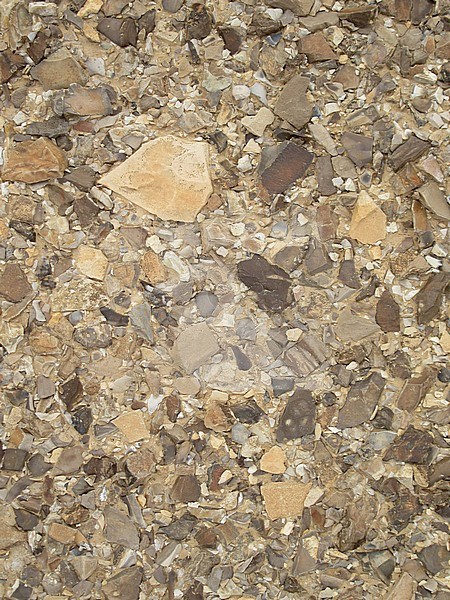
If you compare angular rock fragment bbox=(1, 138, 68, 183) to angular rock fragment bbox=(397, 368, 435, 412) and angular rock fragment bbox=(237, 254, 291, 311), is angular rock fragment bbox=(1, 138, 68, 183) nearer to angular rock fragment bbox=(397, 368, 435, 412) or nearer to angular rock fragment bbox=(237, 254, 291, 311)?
angular rock fragment bbox=(237, 254, 291, 311)

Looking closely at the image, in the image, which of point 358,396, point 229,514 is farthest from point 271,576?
point 358,396

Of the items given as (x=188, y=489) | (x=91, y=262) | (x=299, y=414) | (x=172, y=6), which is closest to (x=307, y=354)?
(x=299, y=414)

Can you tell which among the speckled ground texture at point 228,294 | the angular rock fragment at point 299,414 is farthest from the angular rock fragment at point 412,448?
the angular rock fragment at point 299,414

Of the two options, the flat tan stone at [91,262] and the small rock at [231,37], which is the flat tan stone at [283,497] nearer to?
the flat tan stone at [91,262]

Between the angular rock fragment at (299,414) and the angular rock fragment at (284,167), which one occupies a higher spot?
the angular rock fragment at (284,167)

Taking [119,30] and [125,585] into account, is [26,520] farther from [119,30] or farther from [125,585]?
[119,30]

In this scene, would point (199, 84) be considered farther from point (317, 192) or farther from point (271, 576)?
point (271, 576)

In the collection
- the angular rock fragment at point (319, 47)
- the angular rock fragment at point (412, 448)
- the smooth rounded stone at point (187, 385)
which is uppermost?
the angular rock fragment at point (319, 47)
